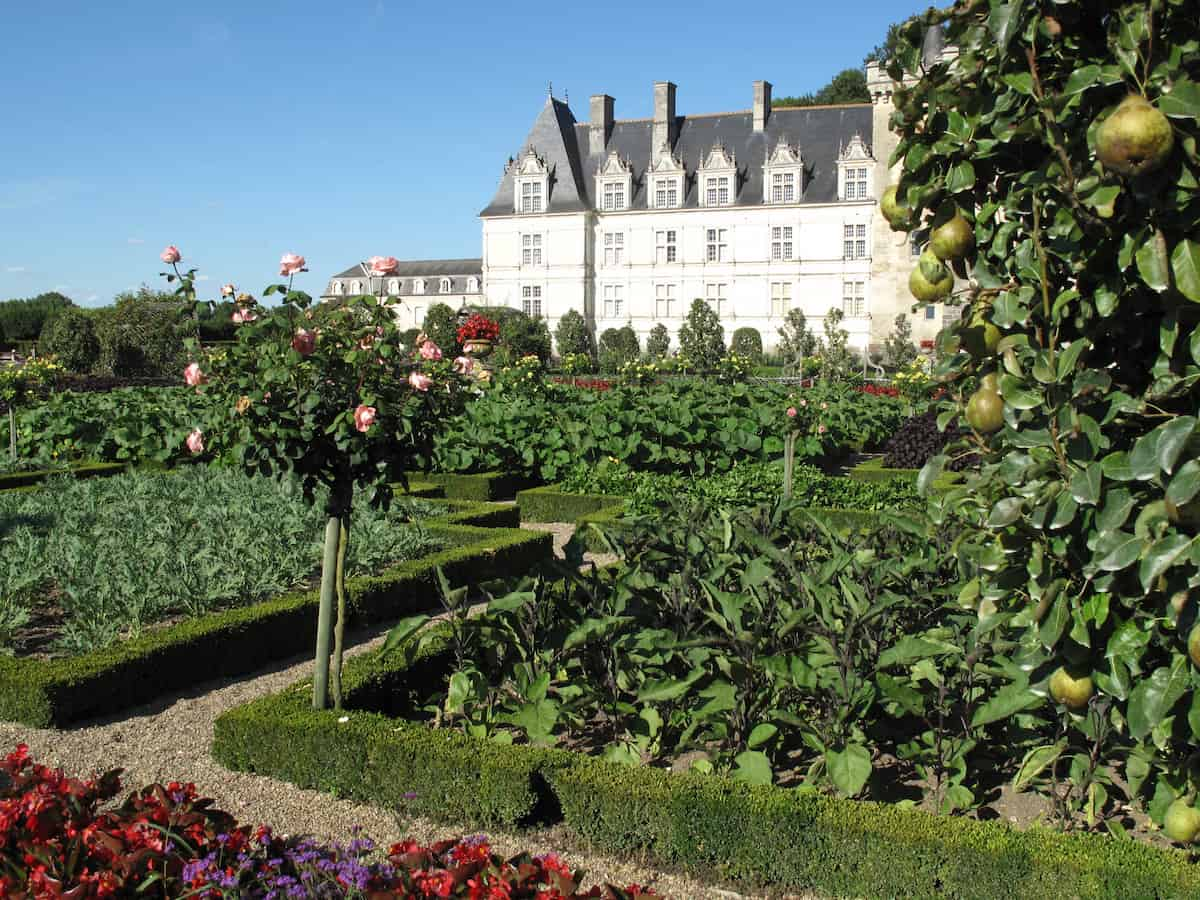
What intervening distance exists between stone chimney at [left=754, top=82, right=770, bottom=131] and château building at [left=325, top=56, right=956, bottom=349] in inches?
1.8

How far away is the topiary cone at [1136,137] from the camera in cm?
160

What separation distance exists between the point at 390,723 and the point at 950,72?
300 centimetres

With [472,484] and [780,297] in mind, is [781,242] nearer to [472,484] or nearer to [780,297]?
[780,297]

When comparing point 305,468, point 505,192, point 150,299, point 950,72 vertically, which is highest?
point 505,192

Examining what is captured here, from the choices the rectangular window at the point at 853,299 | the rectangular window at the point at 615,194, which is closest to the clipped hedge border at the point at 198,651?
the rectangular window at the point at 853,299

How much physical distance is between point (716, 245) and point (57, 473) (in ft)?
104

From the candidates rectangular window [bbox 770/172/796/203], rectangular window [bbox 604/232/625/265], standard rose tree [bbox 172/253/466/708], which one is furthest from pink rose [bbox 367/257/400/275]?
rectangular window [bbox 604/232/625/265]

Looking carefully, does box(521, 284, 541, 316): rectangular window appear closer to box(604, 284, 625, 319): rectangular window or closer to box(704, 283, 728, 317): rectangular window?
box(604, 284, 625, 319): rectangular window

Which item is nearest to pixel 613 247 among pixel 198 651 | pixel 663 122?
pixel 663 122

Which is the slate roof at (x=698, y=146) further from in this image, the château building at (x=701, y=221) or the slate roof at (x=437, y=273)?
the slate roof at (x=437, y=273)

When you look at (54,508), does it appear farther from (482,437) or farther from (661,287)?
(661,287)


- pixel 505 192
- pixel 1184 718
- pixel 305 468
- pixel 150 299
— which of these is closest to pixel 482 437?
pixel 305 468

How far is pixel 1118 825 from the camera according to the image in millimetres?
3033

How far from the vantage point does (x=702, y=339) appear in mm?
32031
